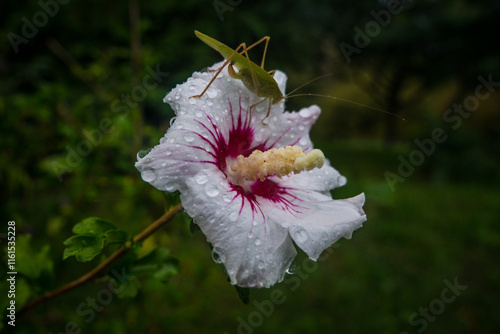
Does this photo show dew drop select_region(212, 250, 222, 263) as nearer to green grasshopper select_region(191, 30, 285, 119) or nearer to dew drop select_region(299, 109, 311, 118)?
green grasshopper select_region(191, 30, 285, 119)

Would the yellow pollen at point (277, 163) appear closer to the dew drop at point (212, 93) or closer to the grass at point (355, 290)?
the dew drop at point (212, 93)

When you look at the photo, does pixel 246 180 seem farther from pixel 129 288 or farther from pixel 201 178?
pixel 129 288

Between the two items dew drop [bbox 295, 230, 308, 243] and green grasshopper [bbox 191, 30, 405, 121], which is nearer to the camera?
dew drop [bbox 295, 230, 308, 243]

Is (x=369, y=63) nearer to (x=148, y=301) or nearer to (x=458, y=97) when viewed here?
(x=458, y=97)

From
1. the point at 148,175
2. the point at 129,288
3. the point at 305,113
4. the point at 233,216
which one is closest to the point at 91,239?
the point at 129,288

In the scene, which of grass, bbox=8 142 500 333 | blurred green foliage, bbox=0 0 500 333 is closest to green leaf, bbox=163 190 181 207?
blurred green foliage, bbox=0 0 500 333

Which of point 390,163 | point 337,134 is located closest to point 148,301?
point 390,163

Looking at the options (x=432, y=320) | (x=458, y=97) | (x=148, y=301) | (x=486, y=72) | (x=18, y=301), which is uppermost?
(x=18, y=301)
